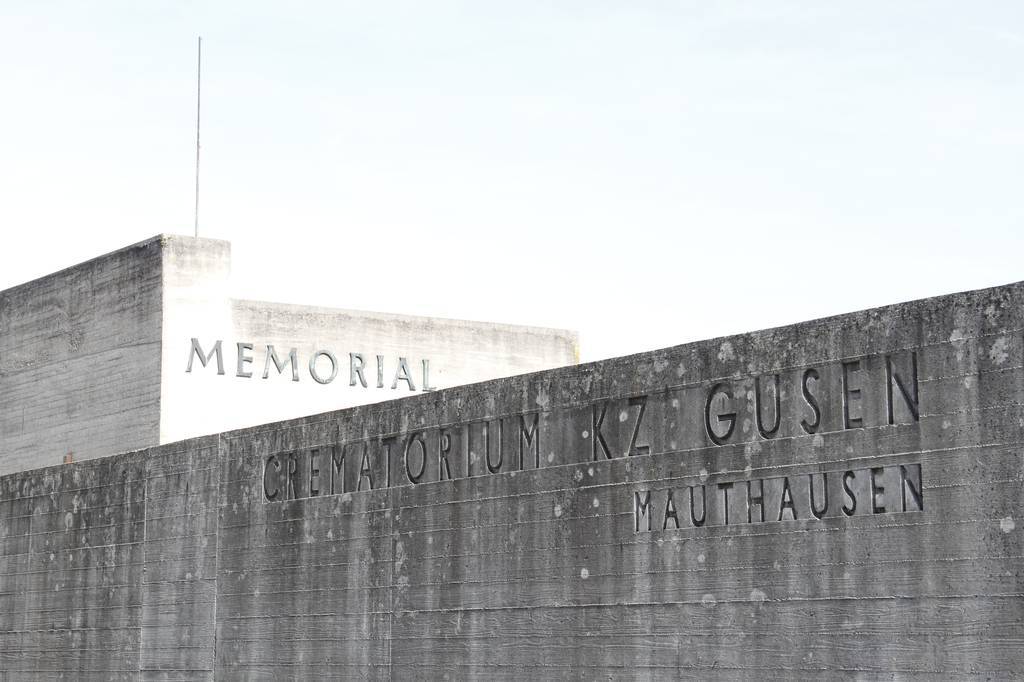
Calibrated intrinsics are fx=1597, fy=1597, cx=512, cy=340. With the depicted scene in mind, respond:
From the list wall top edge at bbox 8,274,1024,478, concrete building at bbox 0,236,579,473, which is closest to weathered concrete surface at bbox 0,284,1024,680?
wall top edge at bbox 8,274,1024,478

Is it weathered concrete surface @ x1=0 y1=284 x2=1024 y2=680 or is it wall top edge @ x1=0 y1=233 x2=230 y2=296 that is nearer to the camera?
weathered concrete surface @ x1=0 y1=284 x2=1024 y2=680

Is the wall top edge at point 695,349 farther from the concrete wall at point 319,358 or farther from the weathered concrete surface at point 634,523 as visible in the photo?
the concrete wall at point 319,358

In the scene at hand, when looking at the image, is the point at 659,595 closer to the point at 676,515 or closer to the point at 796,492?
the point at 676,515

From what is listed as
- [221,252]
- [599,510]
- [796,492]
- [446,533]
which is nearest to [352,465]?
[446,533]

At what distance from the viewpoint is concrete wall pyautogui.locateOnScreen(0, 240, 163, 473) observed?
20.9 meters

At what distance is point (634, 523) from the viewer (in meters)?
9.73

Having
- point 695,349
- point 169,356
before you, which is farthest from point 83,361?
point 695,349

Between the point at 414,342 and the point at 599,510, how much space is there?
47.6 feet

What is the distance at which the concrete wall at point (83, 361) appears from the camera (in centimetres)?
2091

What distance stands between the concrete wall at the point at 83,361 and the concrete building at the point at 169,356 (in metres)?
0.02

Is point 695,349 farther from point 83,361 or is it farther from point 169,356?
point 83,361

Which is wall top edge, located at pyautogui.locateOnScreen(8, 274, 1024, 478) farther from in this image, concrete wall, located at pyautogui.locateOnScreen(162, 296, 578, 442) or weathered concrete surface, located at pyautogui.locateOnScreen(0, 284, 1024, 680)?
concrete wall, located at pyautogui.locateOnScreen(162, 296, 578, 442)

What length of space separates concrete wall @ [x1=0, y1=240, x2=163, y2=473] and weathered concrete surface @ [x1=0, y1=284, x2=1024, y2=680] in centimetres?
630

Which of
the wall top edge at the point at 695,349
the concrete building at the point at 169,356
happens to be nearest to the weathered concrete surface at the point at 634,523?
the wall top edge at the point at 695,349
